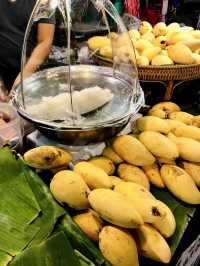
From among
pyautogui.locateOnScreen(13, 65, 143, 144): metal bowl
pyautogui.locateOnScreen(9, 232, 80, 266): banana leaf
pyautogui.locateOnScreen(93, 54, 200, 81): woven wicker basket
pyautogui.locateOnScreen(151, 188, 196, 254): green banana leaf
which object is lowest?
pyautogui.locateOnScreen(151, 188, 196, 254): green banana leaf

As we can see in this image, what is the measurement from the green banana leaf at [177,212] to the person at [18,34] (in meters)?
1.28

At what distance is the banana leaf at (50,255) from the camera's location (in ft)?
1.91

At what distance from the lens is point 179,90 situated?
53.1 inches

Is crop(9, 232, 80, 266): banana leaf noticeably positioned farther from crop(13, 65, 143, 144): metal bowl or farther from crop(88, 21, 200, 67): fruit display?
crop(88, 21, 200, 67): fruit display

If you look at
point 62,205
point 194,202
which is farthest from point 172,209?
point 62,205

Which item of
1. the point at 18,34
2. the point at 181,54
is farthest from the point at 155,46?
the point at 18,34

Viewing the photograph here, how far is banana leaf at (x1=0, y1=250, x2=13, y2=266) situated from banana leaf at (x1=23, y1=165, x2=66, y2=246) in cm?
5

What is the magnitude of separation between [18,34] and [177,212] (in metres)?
1.64

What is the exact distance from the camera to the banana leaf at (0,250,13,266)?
0.63 m

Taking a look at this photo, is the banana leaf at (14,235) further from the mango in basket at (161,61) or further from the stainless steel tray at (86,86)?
the mango in basket at (161,61)

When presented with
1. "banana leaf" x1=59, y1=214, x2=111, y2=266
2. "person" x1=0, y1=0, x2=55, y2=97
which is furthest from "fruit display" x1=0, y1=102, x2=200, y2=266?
"person" x1=0, y1=0, x2=55, y2=97

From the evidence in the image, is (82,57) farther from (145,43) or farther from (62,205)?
(62,205)

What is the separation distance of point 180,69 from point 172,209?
654 millimetres

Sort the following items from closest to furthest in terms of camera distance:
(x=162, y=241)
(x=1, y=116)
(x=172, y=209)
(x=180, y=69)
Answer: (x=162, y=241) → (x=172, y=209) → (x=1, y=116) → (x=180, y=69)
